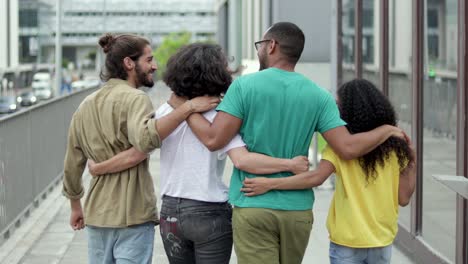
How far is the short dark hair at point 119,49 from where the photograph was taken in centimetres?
467

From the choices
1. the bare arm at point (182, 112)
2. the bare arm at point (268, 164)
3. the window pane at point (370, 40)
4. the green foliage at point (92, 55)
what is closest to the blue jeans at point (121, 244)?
the bare arm at point (182, 112)

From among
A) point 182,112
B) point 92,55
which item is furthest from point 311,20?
point 92,55

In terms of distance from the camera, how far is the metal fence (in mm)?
9180

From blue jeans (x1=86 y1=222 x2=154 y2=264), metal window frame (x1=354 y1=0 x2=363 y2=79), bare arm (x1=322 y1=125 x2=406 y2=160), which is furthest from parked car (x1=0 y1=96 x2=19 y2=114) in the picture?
bare arm (x1=322 y1=125 x2=406 y2=160)

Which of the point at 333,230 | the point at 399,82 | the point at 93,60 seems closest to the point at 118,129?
the point at 333,230

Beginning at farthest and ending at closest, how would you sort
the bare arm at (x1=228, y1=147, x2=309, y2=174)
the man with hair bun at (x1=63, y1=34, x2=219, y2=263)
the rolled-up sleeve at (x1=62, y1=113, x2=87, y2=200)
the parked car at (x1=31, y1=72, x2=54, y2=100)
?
the parked car at (x1=31, y1=72, x2=54, y2=100)
the rolled-up sleeve at (x1=62, y1=113, x2=87, y2=200)
the man with hair bun at (x1=63, y1=34, x2=219, y2=263)
the bare arm at (x1=228, y1=147, x2=309, y2=174)

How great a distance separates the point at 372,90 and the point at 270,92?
596 millimetres

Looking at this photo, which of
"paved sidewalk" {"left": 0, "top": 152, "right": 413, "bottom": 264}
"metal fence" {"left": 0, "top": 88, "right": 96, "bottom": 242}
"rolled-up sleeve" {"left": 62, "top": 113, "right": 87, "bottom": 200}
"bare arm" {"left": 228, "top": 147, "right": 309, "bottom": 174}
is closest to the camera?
"bare arm" {"left": 228, "top": 147, "right": 309, "bottom": 174}

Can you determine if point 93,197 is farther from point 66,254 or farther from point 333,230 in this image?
point 66,254

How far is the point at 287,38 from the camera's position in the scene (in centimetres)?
432

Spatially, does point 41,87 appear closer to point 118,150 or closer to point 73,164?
point 73,164

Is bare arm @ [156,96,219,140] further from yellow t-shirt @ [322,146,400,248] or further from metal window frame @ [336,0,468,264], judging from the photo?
metal window frame @ [336,0,468,264]

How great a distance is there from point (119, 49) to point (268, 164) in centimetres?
97

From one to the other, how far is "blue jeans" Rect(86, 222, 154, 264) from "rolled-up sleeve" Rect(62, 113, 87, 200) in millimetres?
224
